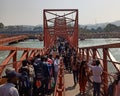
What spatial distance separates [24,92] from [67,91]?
408cm

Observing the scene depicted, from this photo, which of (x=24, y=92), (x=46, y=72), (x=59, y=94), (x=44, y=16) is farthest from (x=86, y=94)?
(x=44, y=16)

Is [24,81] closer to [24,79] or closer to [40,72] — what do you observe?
[24,79]

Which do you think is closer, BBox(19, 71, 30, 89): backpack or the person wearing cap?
the person wearing cap

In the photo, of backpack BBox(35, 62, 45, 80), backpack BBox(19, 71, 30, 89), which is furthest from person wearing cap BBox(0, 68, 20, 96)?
backpack BBox(35, 62, 45, 80)

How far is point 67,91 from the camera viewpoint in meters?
11.7

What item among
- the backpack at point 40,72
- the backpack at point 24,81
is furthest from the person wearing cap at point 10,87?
the backpack at point 40,72

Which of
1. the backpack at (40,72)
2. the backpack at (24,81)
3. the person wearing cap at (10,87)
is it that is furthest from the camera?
the backpack at (40,72)

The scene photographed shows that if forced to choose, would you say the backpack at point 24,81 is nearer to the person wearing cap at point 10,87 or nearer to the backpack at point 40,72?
the backpack at point 40,72

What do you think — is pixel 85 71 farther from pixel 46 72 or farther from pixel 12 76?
pixel 12 76

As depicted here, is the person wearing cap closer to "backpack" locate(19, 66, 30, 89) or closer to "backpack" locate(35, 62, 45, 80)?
"backpack" locate(19, 66, 30, 89)

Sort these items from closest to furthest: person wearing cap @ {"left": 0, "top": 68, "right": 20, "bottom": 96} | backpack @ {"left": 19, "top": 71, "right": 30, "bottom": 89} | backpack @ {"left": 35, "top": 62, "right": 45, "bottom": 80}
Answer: person wearing cap @ {"left": 0, "top": 68, "right": 20, "bottom": 96} < backpack @ {"left": 19, "top": 71, "right": 30, "bottom": 89} < backpack @ {"left": 35, "top": 62, "right": 45, "bottom": 80}

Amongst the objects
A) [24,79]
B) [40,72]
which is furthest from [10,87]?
[40,72]

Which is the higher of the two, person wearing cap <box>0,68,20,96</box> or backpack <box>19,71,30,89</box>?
person wearing cap <box>0,68,20,96</box>

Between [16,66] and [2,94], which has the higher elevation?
[2,94]
